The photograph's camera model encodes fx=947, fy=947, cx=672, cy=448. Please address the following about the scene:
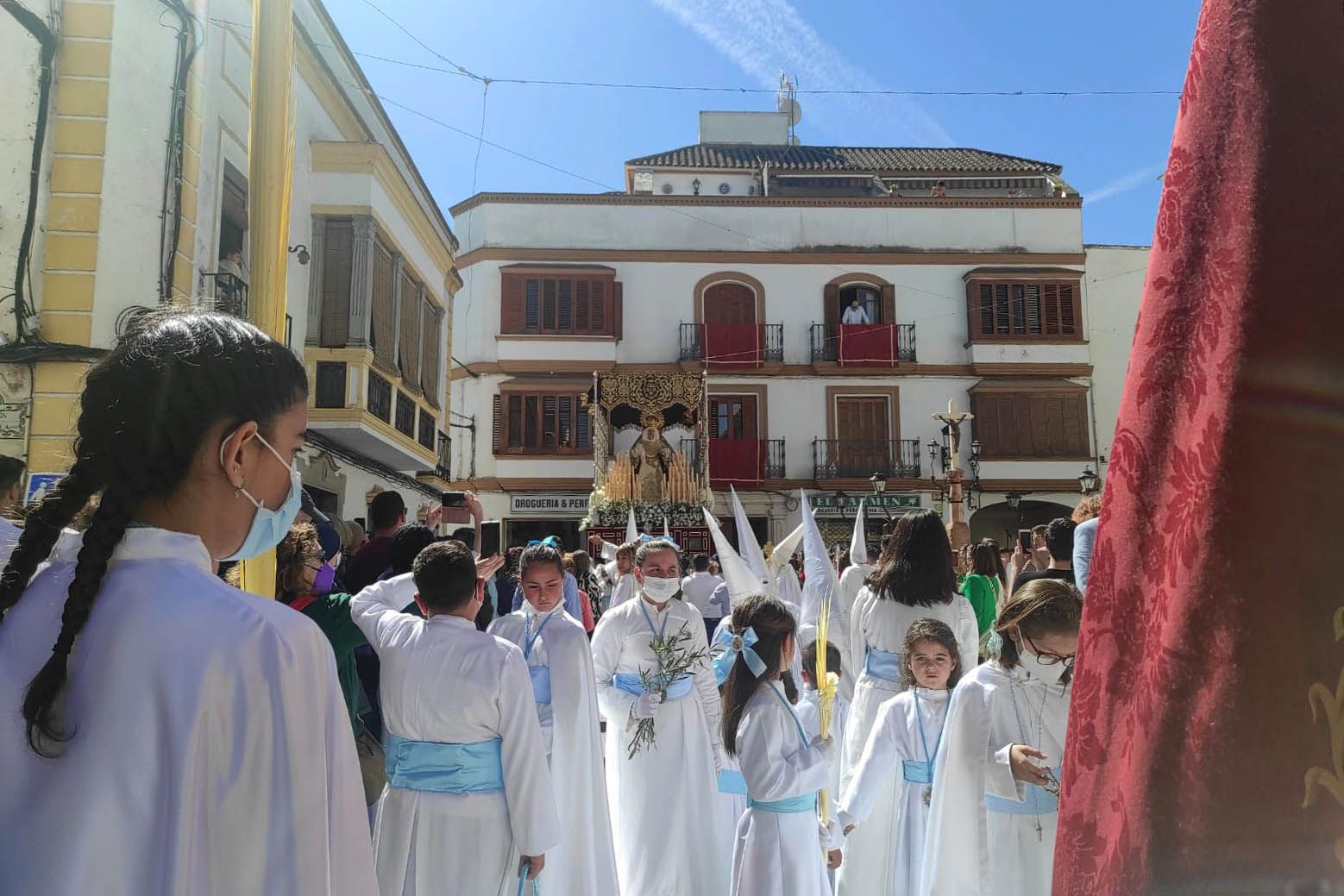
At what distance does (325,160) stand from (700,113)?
21296 mm

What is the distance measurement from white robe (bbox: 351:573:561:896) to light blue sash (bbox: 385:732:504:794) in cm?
3

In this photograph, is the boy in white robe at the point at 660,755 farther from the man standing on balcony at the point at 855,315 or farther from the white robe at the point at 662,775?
the man standing on balcony at the point at 855,315

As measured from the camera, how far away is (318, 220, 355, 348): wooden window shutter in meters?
11.9

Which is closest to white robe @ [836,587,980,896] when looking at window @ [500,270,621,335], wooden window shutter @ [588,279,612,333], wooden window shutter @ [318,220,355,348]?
wooden window shutter @ [318,220,355,348]

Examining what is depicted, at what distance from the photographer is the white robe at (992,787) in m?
3.03

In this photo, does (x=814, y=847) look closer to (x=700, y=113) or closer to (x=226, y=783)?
(x=226, y=783)

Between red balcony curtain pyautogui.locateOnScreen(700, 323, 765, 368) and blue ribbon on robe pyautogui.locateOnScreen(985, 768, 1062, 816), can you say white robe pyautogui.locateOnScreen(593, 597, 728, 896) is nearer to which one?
blue ribbon on robe pyautogui.locateOnScreen(985, 768, 1062, 816)


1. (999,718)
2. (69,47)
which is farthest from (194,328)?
(69,47)

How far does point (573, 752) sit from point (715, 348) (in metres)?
21.7

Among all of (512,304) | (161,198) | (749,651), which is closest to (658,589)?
(749,651)

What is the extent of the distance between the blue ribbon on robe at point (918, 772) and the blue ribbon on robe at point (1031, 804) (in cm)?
95

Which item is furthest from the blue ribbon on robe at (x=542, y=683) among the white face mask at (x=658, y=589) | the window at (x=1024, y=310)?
the window at (x=1024, y=310)

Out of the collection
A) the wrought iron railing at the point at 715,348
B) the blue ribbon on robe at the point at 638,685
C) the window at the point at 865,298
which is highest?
the window at the point at 865,298

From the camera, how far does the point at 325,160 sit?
11.8 meters
